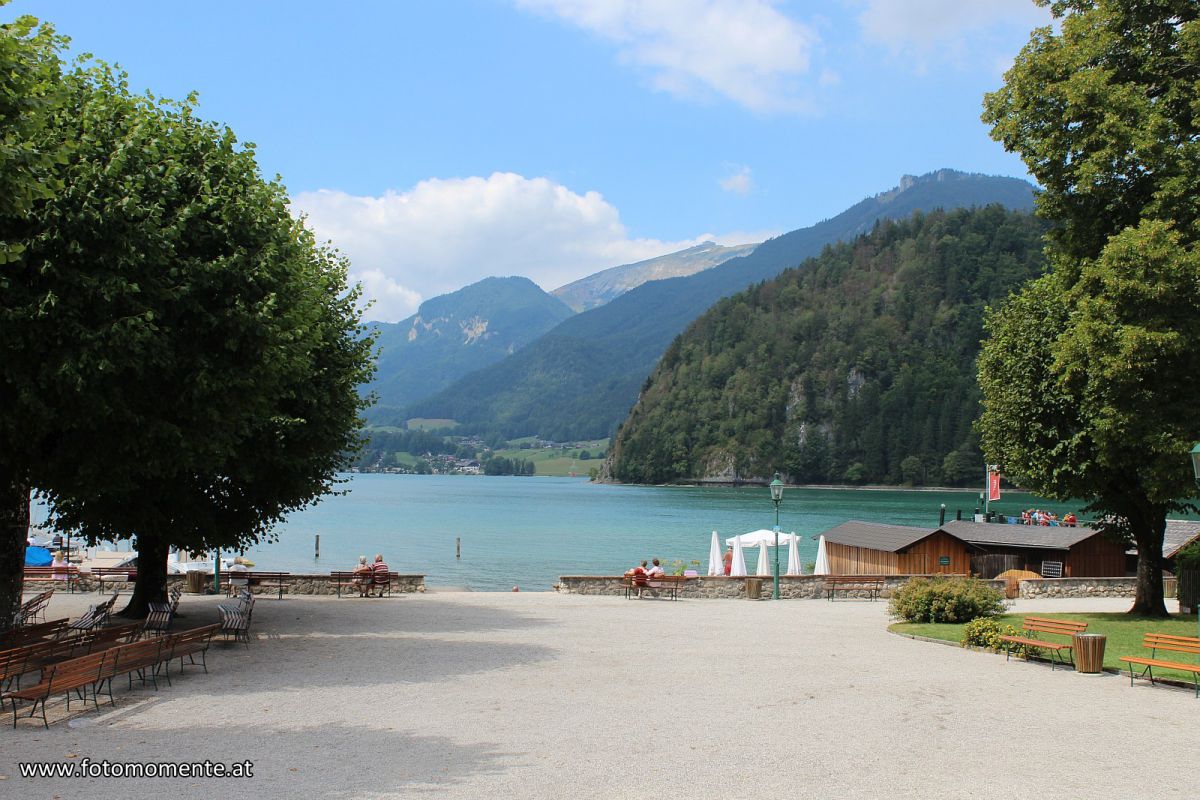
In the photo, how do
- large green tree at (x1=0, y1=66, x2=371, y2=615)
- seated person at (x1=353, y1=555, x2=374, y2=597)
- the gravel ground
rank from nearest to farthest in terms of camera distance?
the gravel ground → large green tree at (x1=0, y1=66, x2=371, y2=615) → seated person at (x1=353, y1=555, x2=374, y2=597)

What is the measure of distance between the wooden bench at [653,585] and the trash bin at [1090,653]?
15933mm

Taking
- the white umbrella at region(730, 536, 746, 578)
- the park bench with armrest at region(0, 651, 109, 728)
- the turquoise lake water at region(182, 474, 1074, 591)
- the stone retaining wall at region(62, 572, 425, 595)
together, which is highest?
the park bench with armrest at region(0, 651, 109, 728)

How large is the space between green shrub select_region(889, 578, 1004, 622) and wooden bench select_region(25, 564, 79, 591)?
2412 centimetres

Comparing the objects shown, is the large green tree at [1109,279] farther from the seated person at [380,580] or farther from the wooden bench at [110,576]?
the wooden bench at [110,576]

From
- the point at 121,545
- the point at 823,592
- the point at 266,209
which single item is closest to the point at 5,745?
the point at 266,209

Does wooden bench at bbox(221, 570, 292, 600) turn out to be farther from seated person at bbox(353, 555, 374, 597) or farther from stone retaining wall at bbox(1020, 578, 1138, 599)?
stone retaining wall at bbox(1020, 578, 1138, 599)

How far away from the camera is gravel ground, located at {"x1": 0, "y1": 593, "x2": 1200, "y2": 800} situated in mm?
8820

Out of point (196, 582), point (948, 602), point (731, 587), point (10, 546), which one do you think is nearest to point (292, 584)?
point (196, 582)

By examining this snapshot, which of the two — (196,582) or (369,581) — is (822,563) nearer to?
(369,581)

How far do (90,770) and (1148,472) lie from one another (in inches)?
821

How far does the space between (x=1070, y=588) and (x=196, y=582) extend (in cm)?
2806

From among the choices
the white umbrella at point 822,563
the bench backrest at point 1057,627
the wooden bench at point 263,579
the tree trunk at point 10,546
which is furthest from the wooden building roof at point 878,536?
the tree trunk at point 10,546

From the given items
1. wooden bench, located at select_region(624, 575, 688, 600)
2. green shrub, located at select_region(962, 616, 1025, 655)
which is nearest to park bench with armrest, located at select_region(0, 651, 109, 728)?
green shrub, located at select_region(962, 616, 1025, 655)

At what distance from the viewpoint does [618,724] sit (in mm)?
11273
